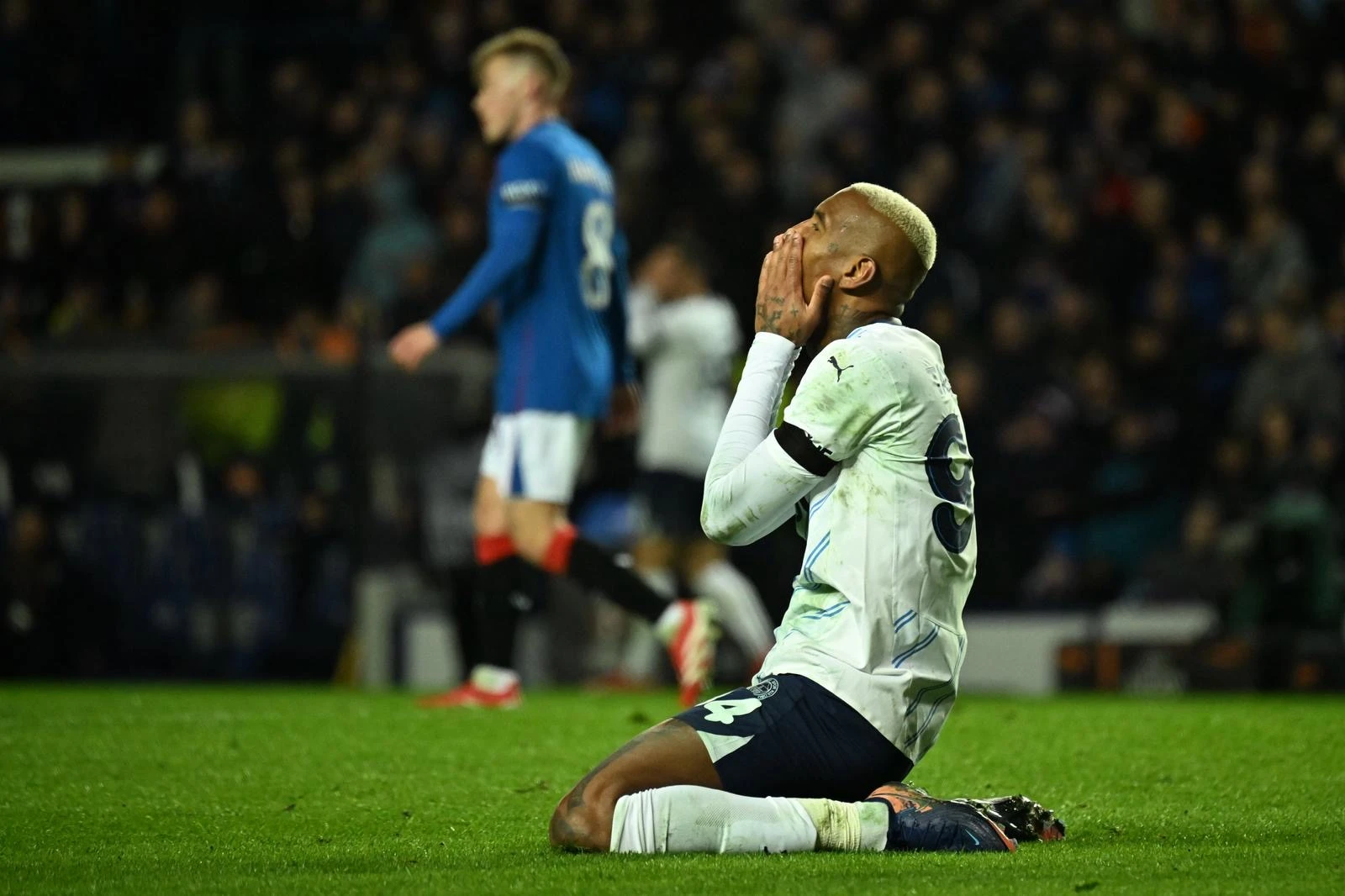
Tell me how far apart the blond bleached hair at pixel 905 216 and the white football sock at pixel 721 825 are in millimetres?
1105

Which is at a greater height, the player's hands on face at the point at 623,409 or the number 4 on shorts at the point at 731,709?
the player's hands on face at the point at 623,409

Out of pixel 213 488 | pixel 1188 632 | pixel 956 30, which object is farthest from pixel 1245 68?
pixel 213 488

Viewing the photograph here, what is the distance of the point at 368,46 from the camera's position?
1723 centimetres

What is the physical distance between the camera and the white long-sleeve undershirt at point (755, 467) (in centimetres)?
377

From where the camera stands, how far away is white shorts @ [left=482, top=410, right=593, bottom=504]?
7.46 meters

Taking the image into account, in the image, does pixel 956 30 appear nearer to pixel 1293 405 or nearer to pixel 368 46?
pixel 1293 405

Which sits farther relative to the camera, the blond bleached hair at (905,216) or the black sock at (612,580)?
the black sock at (612,580)

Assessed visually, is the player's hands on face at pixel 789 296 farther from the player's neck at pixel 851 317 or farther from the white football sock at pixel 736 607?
the white football sock at pixel 736 607

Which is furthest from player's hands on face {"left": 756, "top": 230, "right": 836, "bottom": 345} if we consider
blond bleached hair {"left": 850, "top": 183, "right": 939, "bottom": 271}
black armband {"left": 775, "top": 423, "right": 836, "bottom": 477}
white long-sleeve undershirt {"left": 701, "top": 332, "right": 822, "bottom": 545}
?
black armband {"left": 775, "top": 423, "right": 836, "bottom": 477}

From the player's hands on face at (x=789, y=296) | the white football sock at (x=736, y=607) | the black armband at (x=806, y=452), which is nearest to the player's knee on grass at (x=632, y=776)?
the black armband at (x=806, y=452)

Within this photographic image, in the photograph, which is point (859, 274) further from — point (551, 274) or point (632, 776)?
point (551, 274)

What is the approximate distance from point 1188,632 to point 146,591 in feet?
18.8

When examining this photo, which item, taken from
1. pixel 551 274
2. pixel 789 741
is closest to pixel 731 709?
pixel 789 741

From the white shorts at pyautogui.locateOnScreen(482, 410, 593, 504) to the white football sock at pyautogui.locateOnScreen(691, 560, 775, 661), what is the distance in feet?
6.84
